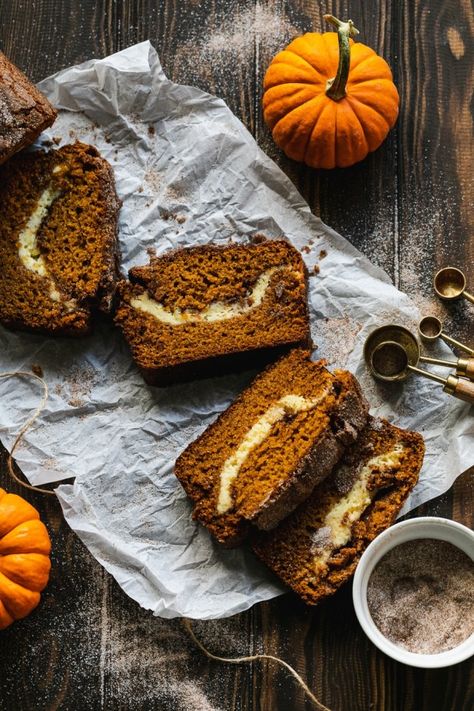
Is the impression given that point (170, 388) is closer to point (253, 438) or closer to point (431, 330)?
point (253, 438)

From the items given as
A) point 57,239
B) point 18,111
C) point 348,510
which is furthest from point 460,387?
point 18,111

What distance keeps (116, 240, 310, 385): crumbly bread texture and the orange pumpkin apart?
2.62 ft

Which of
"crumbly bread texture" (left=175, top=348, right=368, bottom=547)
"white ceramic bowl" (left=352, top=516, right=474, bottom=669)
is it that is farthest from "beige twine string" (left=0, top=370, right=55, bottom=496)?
"white ceramic bowl" (left=352, top=516, right=474, bottom=669)

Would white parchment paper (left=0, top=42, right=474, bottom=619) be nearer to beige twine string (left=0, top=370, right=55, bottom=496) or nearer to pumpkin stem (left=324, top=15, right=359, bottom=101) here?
beige twine string (left=0, top=370, right=55, bottom=496)

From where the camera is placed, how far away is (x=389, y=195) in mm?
3957

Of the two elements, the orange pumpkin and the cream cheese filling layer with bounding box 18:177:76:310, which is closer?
the orange pumpkin

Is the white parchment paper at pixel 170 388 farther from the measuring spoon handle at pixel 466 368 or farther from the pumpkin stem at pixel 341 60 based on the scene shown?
the pumpkin stem at pixel 341 60

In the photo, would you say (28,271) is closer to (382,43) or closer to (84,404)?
(84,404)

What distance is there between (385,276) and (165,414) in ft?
3.84

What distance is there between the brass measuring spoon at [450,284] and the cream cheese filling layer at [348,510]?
720 mm

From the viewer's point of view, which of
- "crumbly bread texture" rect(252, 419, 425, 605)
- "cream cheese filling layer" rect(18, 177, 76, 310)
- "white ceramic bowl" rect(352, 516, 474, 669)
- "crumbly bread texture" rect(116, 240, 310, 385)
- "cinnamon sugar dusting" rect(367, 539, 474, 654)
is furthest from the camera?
"cream cheese filling layer" rect(18, 177, 76, 310)

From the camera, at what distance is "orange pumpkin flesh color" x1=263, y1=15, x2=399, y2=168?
12.1ft

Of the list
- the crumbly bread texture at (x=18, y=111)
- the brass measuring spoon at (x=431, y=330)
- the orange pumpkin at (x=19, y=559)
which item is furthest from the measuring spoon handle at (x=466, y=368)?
the crumbly bread texture at (x=18, y=111)

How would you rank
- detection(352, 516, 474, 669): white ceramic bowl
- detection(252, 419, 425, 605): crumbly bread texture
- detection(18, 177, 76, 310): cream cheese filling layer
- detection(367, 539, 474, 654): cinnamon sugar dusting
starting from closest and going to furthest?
→ 1. detection(352, 516, 474, 669): white ceramic bowl
2. detection(367, 539, 474, 654): cinnamon sugar dusting
3. detection(252, 419, 425, 605): crumbly bread texture
4. detection(18, 177, 76, 310): cream cheese filling layer
